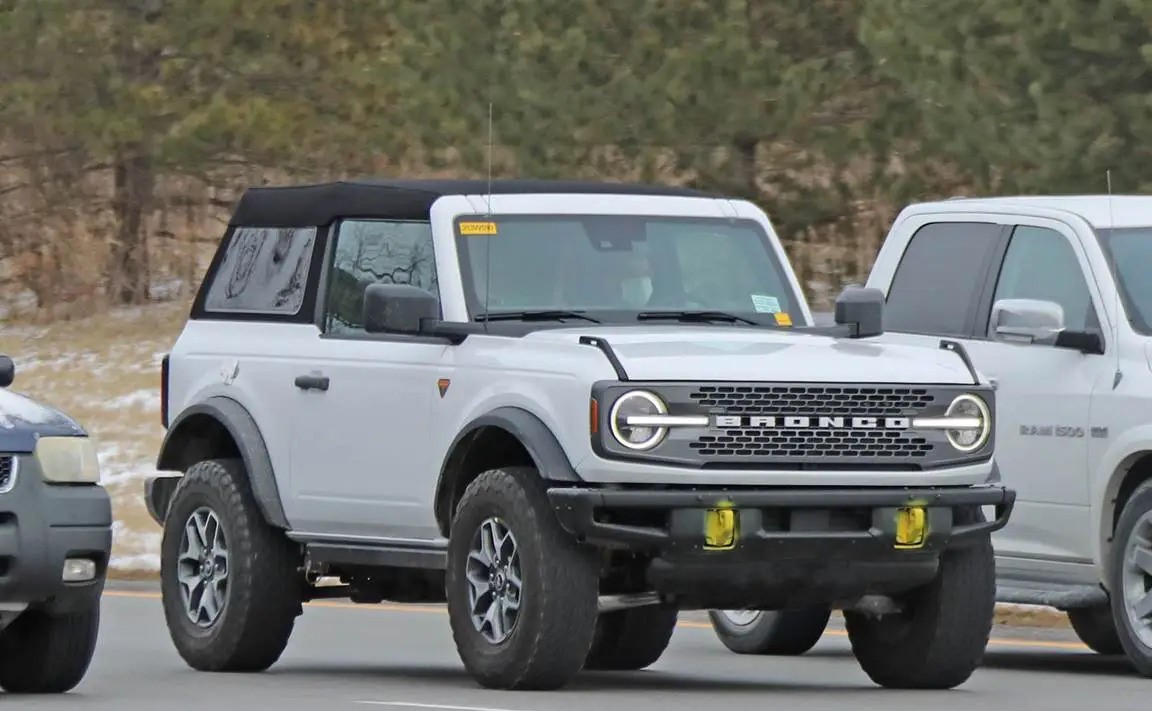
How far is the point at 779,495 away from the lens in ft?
36.5

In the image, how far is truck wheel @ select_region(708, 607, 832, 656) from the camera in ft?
47.4

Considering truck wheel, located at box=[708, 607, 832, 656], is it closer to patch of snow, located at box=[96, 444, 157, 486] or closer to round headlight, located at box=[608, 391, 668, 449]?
round headlight, located at box=[608, 391, 668, 449]

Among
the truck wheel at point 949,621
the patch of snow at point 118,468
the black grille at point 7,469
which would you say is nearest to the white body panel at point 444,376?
the truck wheel at point 949,621

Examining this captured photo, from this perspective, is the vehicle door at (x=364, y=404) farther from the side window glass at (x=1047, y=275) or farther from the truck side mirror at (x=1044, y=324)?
the side window glass at (x=1047, y=275)

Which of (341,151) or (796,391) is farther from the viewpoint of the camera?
(341,151)

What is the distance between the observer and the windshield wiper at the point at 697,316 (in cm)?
1233

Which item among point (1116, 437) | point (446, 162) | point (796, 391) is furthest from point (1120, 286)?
point (446, 162)

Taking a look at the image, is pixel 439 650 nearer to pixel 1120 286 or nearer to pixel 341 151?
pixel 1120 286

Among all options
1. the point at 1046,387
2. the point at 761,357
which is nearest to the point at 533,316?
the point at 761,357

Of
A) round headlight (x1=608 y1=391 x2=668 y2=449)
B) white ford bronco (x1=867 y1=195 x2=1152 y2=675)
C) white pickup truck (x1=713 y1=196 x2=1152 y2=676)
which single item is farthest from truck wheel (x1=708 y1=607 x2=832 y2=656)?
round headlight (x1=608 y1=391 x2=668 y2=449)

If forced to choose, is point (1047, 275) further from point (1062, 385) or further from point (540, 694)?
point (540, 694)

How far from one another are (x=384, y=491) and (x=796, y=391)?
1.94 meters

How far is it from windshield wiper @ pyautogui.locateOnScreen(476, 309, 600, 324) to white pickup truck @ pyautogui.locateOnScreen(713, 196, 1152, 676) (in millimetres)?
2101

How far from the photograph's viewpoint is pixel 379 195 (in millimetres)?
12906
